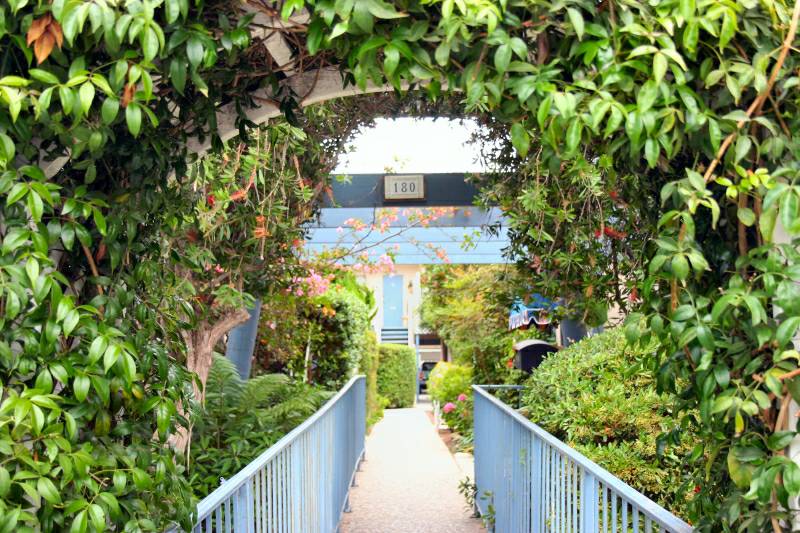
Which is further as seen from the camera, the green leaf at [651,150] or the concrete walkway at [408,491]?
the concrete walkway at [408,491]

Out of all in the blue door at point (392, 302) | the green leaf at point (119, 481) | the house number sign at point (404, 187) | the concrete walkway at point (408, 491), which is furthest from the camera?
the blue door at point (392, 302)

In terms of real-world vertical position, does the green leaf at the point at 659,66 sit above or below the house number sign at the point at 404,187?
below

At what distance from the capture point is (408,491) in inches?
345

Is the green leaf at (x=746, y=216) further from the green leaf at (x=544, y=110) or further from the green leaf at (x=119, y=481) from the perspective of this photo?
the green leaf at (x=119, y=481)

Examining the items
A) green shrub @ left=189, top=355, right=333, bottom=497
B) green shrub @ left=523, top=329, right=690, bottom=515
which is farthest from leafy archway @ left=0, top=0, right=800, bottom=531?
green shrub @ left=189, top=355, right=333, bottom=497

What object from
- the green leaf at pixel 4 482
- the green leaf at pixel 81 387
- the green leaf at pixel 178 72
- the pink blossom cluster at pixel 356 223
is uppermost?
the pink blossom cluster at pixel 356 223

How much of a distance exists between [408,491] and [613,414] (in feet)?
14.3

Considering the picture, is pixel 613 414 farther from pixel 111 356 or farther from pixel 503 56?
pixel 111 356

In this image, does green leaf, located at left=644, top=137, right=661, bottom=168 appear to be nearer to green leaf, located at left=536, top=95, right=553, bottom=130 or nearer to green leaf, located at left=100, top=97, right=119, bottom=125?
green leaf, located at left=536, top=95, right=553, bottom=130

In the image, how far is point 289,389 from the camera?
8141 mm

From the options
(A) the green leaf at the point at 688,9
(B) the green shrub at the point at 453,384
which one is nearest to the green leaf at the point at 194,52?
(A) the green leaf at the point at 688,9

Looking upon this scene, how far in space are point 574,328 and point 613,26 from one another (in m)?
5.97

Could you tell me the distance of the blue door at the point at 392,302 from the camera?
27375mm

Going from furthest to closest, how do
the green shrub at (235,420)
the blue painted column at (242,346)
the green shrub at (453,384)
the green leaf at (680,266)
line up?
the green shrub at (453,384), the blue painted column at (242,346), the green shrub at (235,420), the green leaf at (680,266)
